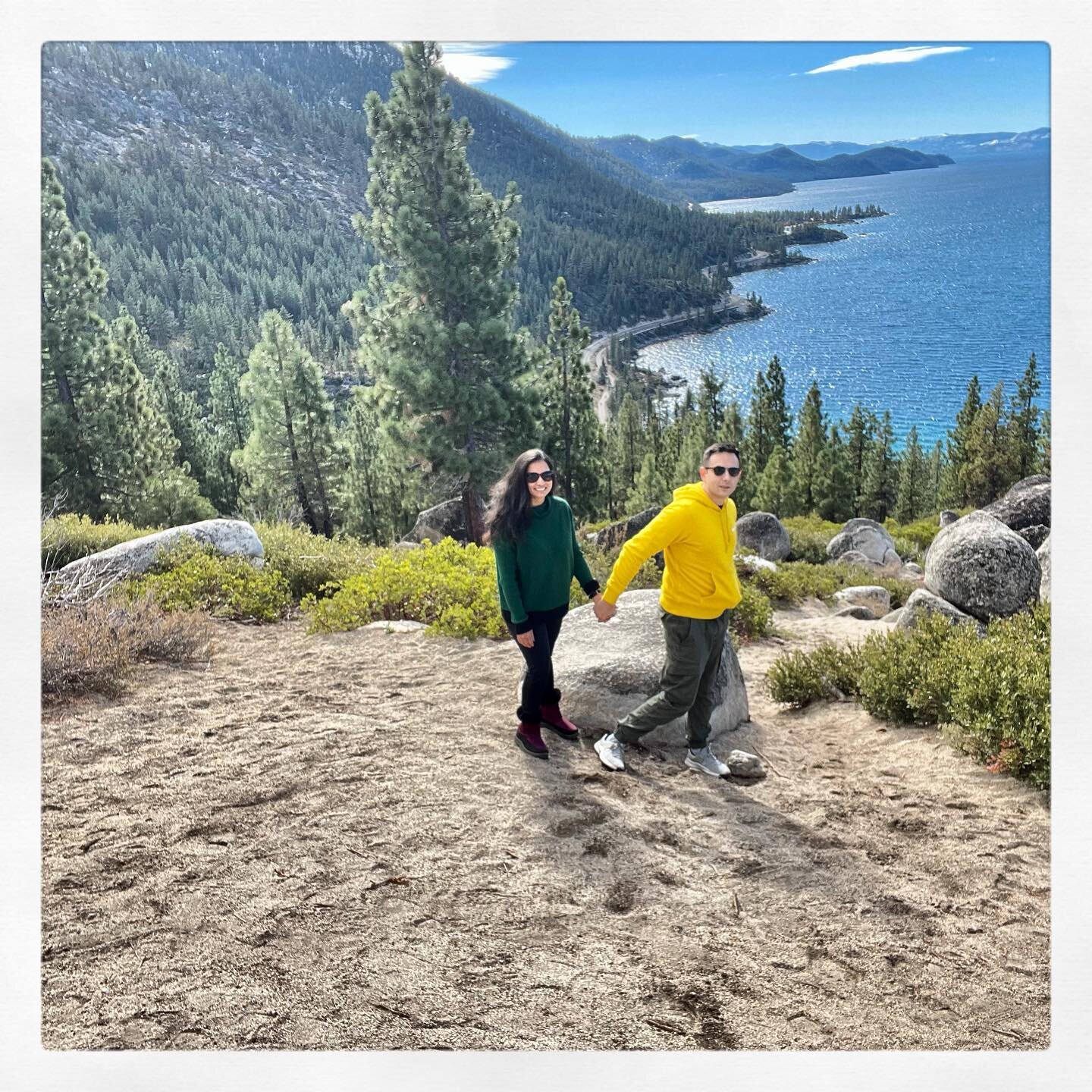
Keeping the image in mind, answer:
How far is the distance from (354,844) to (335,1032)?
3.36 ft

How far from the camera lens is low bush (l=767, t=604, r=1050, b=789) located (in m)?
4.58

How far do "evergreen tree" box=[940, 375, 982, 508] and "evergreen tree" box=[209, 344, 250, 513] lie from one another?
29.9m

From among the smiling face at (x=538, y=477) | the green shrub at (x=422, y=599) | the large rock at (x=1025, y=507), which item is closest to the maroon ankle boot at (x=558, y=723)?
the smiling face at (x=538, y=477)

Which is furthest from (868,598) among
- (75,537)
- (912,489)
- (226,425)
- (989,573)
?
(226,425)

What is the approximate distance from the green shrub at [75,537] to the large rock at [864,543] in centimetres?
1615

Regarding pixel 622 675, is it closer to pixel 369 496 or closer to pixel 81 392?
pixel 81 392

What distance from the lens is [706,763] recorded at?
4.97 metres

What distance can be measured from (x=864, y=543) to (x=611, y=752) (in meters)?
17.6

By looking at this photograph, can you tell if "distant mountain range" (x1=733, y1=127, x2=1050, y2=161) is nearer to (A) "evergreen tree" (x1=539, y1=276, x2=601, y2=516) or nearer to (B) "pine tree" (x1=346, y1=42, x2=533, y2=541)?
(B) "pine tree" (x1=346, y1=42, x2=533, y2=541)

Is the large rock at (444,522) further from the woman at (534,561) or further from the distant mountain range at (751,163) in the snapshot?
the woman at (534,561)

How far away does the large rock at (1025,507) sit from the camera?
37.9ft

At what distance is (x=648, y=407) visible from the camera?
104ft

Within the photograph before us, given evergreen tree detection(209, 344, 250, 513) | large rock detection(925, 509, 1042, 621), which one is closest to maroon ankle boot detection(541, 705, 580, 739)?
large rock detection(925, 509, 1042, 621)
